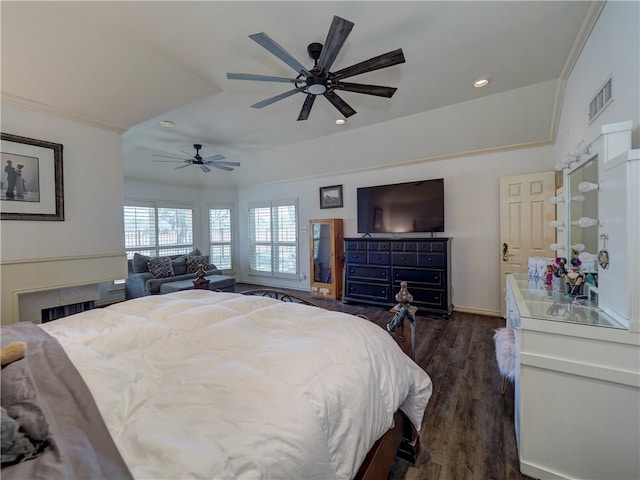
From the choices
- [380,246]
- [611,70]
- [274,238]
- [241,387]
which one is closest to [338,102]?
[611,70]

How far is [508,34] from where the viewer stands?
7.43 ft

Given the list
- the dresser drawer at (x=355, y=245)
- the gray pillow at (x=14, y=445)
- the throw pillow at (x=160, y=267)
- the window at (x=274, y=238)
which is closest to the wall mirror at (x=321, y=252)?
the dresser drawer at (x=355, y=245)

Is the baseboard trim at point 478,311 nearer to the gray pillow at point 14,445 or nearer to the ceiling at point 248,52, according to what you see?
the ceiling at point 248,52

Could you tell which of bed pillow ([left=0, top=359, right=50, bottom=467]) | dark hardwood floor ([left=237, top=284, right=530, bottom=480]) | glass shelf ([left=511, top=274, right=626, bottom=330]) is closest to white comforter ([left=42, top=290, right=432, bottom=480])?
bed pillow ([left=0, top=359, right=50, bottom=467])

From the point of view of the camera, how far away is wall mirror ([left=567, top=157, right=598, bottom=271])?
1.66 metres

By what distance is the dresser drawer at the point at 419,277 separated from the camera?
416cm

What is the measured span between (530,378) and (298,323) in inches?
52.5

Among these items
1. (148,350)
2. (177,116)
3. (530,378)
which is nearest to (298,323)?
(148,350)

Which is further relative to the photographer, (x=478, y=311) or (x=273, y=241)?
(x=273, y=241)

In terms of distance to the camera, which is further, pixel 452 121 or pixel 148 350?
pixel 452 121

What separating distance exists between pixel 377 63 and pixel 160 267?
527 centimetres

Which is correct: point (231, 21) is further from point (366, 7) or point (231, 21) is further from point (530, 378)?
→ point (530, 378)

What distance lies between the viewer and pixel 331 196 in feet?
18.9

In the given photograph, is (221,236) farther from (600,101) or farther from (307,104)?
(600,101)
